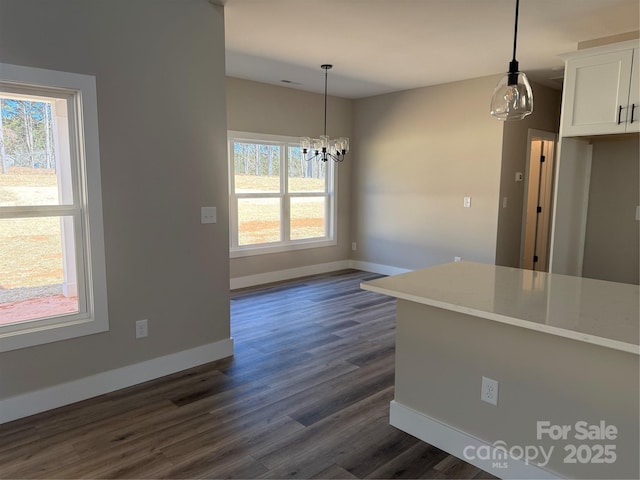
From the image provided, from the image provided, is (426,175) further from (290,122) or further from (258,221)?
(258,221)

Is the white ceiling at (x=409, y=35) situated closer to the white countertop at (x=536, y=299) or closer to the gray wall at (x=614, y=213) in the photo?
the gray wall at (x=614, y=213)

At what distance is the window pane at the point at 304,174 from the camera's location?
20.0 feet

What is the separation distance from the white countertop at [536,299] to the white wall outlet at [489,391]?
1.39ft

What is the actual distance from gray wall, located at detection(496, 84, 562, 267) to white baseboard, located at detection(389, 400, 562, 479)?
3363 mm

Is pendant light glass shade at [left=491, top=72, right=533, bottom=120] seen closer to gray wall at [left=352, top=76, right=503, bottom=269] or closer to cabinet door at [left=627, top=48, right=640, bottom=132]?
cabinet door at [left=627, top=48, right=640, bottom=132]

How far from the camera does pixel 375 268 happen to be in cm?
664

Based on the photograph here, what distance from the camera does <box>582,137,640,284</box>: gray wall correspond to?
3.70m

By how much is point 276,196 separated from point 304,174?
2.07ft

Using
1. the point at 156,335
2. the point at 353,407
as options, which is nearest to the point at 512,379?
the point at 353,407

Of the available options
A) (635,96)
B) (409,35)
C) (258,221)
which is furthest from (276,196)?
(635,96)

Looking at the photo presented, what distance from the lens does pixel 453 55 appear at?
418cm

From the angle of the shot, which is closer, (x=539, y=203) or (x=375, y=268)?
(x=539, y=203)

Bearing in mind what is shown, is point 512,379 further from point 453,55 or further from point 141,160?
point 453,55

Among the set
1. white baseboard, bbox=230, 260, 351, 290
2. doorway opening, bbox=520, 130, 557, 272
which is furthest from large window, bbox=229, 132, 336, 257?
doorway opening, bbox=520, 130, 557, 272
